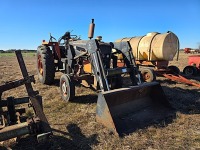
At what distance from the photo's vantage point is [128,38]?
11594mm

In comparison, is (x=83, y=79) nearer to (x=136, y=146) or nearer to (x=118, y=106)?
(x=118, y=106)

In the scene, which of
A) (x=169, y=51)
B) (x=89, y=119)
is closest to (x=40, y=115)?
(x=89, y=119)

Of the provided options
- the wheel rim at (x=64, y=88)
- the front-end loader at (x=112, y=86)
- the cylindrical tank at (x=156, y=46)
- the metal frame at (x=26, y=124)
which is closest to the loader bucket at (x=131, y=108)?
the front-end loader at (x=112, y=86)

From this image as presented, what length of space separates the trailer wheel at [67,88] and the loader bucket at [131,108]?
5.34ft

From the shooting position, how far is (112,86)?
6805 millimetres

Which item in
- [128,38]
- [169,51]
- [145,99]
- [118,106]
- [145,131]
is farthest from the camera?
[128,38]

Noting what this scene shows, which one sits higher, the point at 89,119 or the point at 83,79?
the point at 83,79

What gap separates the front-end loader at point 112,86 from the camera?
489 centimetres

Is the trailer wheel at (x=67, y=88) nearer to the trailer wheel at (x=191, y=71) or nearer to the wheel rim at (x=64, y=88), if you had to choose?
the wheel rim at (x=64, y=88)

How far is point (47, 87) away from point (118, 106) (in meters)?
4.20

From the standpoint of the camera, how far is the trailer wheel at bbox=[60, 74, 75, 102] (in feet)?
20.8

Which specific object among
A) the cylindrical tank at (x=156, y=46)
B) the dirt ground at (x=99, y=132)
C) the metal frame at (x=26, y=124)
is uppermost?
the cylindrical tank at (x=156, y=46)

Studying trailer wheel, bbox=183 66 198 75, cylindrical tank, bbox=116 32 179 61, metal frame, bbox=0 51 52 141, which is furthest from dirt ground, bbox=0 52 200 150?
trailer wheel, bbox=183 66 198 75

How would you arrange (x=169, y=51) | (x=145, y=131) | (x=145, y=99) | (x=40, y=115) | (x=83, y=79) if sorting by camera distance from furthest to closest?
(x=169, y=51) → (x=83, y=79) → (x=145, y=99) → (x=145, y=131) → (x=40, y=115)
